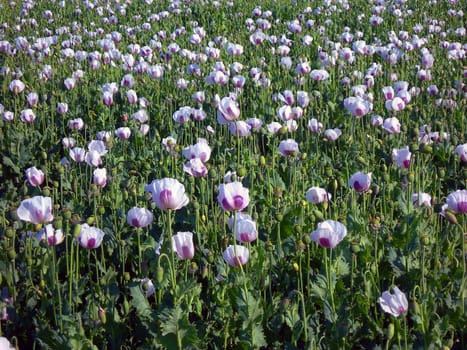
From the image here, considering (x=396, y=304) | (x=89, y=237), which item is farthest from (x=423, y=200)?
(x=89, y=237)

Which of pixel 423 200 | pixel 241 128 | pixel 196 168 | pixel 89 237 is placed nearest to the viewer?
pixel 89 237

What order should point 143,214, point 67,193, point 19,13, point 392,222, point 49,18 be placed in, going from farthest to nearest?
point 19,13 → point 49,18 → point 67,193 → point 392,222 → point 143,214

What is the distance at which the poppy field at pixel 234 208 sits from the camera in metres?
2.25

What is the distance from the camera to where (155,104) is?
5117 mm

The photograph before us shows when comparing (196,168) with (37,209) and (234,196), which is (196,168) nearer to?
(234,196)

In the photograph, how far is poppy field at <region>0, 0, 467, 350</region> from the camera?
225 centimetres

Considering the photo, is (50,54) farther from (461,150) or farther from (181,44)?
(461,150)

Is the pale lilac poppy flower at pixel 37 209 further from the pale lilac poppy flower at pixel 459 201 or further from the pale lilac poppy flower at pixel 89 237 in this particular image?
the pale lilac poppy flower at pixel 459 201

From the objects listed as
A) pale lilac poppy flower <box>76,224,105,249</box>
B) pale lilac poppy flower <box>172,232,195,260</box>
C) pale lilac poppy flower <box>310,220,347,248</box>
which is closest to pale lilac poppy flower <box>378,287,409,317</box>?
pale lilac poppy flower <box>310,220,347,248</box>

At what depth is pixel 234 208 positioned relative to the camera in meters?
2.26

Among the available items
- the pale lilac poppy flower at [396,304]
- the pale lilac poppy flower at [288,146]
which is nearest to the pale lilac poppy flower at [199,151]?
the pale lilac poppy flower at [288,146]

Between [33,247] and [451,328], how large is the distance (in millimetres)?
1758

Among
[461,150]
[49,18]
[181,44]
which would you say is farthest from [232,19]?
[461,150]

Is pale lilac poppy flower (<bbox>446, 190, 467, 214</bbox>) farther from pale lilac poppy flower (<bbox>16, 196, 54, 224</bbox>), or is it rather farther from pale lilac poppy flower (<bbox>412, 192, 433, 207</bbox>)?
pale lilac poppy flower (<bbox>16, 196, 54, 224</bbox>)
